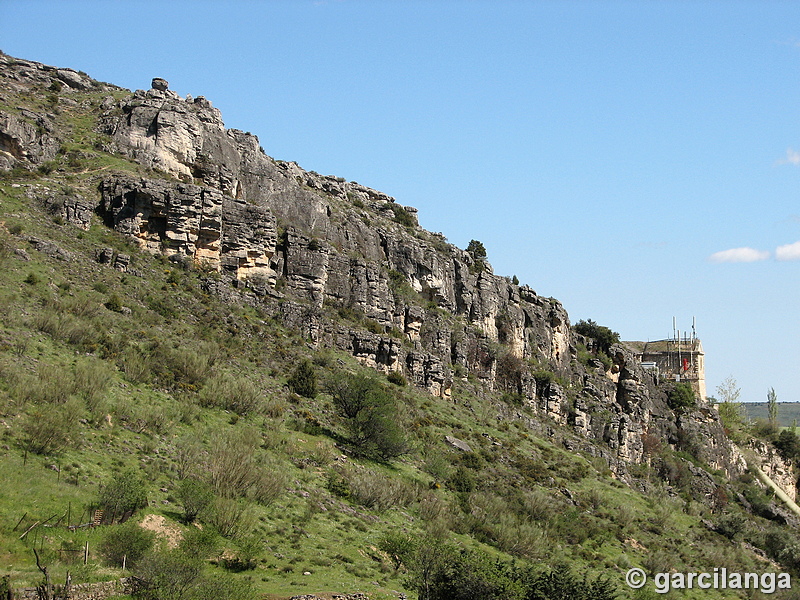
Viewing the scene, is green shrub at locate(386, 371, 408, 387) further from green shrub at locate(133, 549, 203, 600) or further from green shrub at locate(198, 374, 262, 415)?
green shrub at locate(133, 549, 203, 600)

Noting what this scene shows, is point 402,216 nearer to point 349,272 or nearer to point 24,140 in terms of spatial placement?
point 349,272

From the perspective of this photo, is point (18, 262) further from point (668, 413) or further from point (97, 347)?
point (668, 413)

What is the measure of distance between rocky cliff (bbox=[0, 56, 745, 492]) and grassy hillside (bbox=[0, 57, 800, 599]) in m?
1.77

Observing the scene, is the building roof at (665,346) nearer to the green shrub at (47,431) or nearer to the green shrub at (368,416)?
the green shrub at (368,416)

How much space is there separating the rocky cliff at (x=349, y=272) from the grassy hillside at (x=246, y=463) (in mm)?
1769

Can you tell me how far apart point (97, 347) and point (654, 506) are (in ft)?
123

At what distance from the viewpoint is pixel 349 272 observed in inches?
2254

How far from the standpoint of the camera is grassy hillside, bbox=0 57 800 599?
2333 cm

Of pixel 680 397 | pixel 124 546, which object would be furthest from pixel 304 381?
pixel 680 397

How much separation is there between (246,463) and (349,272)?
95.9 ft

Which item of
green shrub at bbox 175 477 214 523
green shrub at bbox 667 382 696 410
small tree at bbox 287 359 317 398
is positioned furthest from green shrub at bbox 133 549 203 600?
green shrub at bbox 667 382 696 410

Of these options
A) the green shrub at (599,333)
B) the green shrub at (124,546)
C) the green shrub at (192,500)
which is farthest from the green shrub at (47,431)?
the green shrub at (599,333)

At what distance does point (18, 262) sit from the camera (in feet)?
128

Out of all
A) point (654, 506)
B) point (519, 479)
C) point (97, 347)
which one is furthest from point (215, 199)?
Result: point (654, 506)
